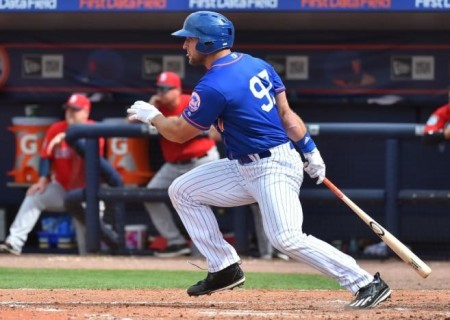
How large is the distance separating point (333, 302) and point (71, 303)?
54.1 inches

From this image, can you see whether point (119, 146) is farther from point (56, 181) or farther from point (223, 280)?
point (223, 280)

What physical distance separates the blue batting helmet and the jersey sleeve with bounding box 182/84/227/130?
0.30 meters

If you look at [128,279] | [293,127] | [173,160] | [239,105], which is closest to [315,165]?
[293,127]

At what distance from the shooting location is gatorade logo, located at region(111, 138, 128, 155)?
10396 mm

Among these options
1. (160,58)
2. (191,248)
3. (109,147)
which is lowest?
(191,248)

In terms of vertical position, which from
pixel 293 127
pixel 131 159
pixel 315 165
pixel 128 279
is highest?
pixel 293 127

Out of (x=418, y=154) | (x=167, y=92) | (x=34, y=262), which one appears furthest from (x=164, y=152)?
(x=418, y=154)

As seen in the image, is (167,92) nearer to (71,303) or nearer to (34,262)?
(34,262)

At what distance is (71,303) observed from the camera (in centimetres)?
627

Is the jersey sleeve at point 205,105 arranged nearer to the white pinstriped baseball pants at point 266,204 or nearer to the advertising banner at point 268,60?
the white pinstriped baseball pants at point 266,204

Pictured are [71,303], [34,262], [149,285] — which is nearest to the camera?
[71,303]

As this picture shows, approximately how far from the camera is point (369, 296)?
19.4ft

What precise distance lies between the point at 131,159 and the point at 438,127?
8.74 feet

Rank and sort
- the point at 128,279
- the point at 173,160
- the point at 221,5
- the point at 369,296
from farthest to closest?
1. the point at 173,160
2. the point at 221,5
3. the point at 128,279
4. the point at 369,296
